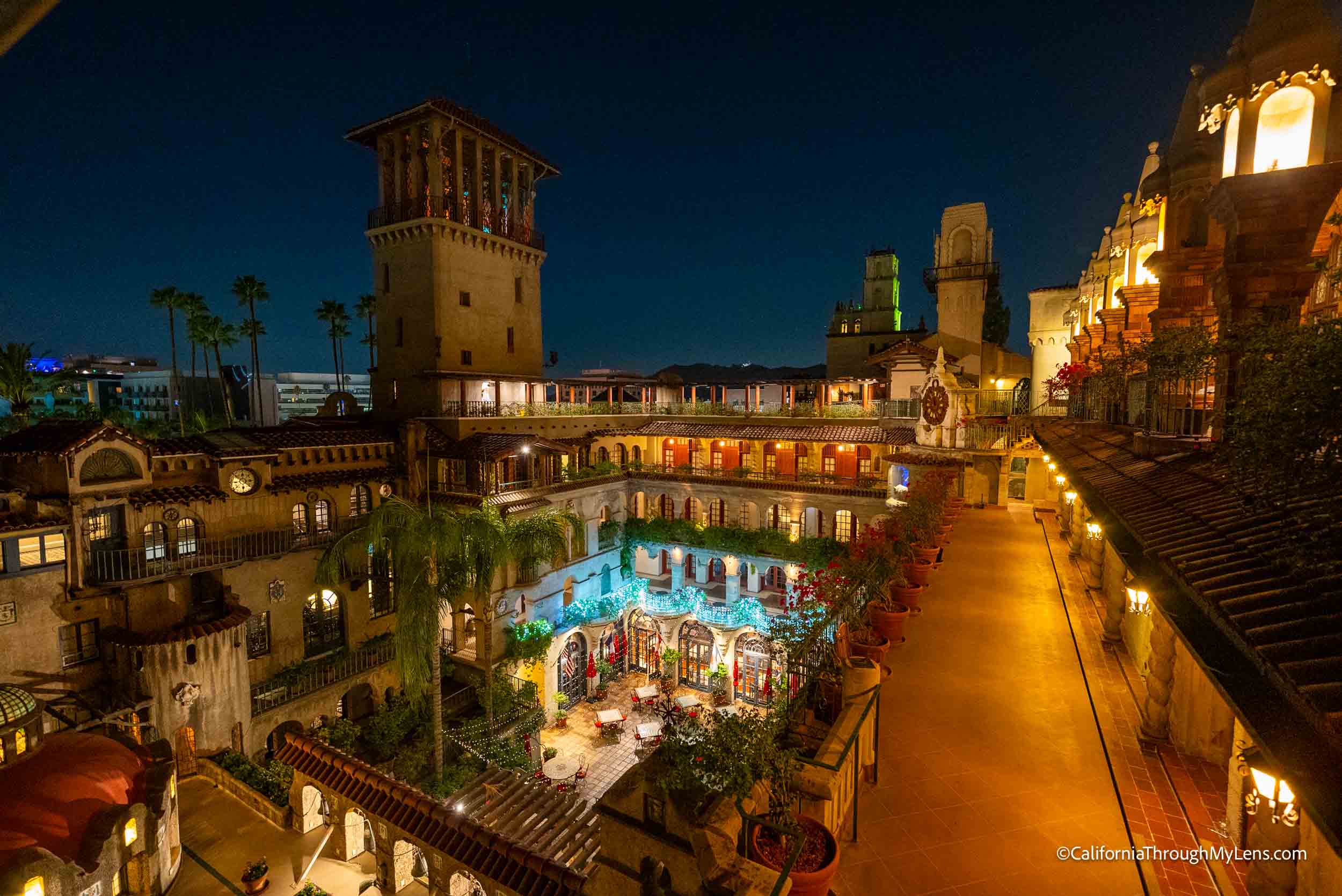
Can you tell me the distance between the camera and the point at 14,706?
1401cm

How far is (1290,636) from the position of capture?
3.09 meters

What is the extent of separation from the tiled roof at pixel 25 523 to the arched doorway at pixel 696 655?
23.3 metres

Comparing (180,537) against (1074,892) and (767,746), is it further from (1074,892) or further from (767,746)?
(1074,892)

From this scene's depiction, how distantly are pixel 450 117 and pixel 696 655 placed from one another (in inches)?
1180

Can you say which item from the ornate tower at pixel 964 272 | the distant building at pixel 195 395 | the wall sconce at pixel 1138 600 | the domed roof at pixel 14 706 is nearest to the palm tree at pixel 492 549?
the domed roof at pixel 14 706

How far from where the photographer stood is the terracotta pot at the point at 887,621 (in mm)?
8477

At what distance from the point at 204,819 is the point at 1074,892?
19630 mm

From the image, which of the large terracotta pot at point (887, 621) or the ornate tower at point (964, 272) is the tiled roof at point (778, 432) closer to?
the ornate tower at point (964, 272)

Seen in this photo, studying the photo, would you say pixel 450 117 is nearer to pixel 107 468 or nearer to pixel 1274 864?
pixel 107 468

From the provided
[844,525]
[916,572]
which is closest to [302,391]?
[844,525]

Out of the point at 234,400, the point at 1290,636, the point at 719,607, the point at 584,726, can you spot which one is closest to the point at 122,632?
the point at 584,726

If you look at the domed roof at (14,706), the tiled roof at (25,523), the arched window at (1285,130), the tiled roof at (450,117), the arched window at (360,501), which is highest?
the tiled roof at (450,117)

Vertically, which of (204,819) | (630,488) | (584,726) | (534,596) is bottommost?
(584,726)

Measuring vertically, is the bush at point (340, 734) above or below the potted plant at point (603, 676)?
above
